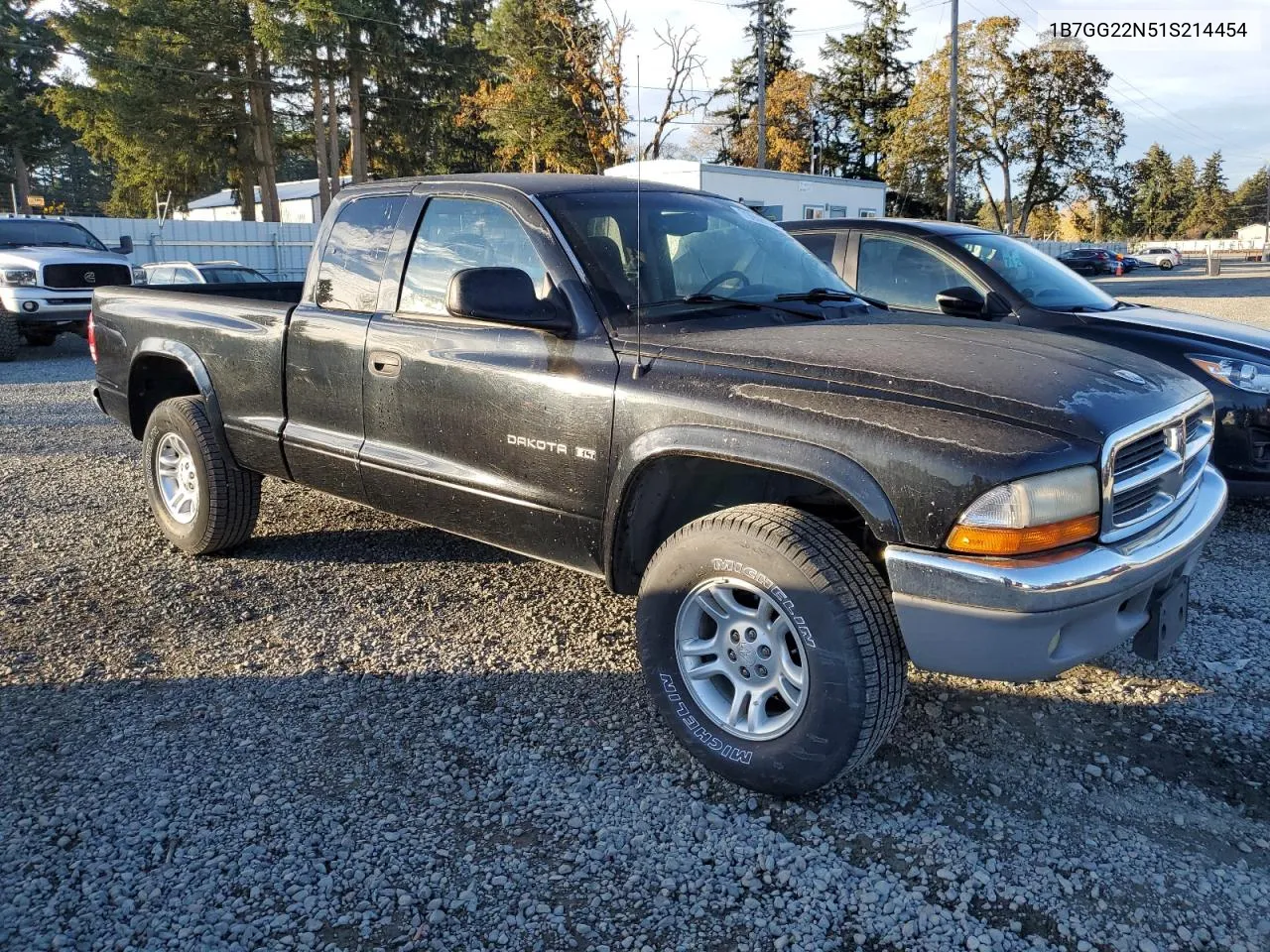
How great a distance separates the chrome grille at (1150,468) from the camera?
104 inches

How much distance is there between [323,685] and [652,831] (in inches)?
59.6

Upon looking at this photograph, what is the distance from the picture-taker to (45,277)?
45.2 feet

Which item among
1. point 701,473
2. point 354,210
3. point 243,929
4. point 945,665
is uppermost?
point 354,210

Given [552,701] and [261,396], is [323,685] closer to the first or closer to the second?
[552,701]

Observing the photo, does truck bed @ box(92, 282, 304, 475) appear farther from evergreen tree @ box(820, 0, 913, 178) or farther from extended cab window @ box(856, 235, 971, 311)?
evergreen tree @ box(820, 0, 913, 178)

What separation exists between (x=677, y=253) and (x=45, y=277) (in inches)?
518

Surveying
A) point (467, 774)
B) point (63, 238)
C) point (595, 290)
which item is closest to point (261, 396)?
point (595, 290)

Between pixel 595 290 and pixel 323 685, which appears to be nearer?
pixel 595 290

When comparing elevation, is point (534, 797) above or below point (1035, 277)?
below

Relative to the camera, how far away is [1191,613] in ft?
14.2

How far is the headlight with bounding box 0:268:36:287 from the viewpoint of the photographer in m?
13.7

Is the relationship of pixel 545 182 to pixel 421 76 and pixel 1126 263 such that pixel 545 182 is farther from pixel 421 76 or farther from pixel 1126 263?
pixel 1126 263

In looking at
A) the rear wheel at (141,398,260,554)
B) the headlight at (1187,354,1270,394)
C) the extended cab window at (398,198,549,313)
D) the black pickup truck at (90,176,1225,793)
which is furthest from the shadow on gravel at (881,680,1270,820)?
the rear wheel at (141,398,260,554)

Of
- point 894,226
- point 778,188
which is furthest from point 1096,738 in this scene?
point 778,188
